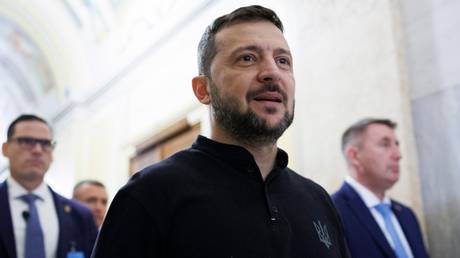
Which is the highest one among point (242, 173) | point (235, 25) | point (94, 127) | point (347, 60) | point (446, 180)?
point (94, 127)

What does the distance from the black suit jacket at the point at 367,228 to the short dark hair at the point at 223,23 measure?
1996 mm

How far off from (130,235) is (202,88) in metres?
0.71

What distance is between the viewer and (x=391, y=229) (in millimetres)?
3951

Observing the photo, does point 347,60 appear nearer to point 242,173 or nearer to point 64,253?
point 64,253

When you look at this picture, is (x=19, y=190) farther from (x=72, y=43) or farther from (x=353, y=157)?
(x=72, y=43)

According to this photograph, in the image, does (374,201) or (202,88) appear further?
(374,201)

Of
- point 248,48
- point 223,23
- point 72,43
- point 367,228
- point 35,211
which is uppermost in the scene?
point 72,43

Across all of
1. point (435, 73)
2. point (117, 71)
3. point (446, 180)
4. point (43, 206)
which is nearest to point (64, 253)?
point (43, 206)

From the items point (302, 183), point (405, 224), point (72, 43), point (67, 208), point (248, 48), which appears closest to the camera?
point (248, 48)

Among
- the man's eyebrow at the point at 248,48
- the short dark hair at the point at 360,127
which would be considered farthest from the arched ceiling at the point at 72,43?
the man's eyebrow at the point at 248,48

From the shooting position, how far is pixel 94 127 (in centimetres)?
1091

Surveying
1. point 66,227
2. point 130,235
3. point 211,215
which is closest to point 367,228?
point 66,227

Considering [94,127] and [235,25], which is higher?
[94,127]

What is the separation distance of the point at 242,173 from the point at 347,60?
350cm
